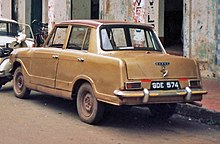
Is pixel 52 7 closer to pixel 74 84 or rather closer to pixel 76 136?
pixel 74 84

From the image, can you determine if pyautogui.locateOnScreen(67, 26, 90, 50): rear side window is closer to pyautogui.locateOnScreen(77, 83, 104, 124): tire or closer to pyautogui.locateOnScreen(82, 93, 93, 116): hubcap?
pyautogui.locateOnScreen(77, 83, 104, 124): tire

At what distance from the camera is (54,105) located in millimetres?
10227

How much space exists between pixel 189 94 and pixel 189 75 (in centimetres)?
33

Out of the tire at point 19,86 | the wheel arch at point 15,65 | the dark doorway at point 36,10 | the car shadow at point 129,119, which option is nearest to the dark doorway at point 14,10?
the dark doorway at point 36,10

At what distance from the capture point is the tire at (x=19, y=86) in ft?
35.0

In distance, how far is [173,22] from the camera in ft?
59.2

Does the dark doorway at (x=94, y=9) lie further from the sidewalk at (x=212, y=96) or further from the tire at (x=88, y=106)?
the tire at (x=88, y=106)

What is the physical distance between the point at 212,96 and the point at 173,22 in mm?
7276

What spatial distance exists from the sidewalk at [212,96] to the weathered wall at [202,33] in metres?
0.55

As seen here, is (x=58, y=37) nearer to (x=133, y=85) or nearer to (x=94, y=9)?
(x=133, y=85)

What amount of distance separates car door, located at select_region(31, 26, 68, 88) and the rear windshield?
40.0 inches

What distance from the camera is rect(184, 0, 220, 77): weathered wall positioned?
45.4 ft

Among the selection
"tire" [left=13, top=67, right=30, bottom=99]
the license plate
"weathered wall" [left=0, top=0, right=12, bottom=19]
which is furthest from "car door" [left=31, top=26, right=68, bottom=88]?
"weathered wall" [left=0, top=0, right=12, bottom=19]

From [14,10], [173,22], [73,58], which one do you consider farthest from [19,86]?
[14,10]
